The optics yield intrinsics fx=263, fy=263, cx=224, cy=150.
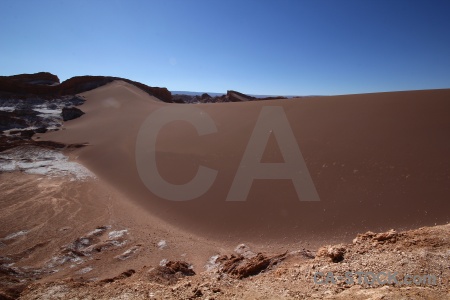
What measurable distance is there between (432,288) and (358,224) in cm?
323

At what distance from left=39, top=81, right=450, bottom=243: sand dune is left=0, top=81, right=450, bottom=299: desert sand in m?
0.04

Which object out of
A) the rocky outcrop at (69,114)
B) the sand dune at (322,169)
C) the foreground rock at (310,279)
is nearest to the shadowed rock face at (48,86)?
the rocky outcrop at (69,114)

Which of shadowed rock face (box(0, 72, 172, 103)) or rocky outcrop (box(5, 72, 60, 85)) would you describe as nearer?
shadowed rock face (box(0, 72, 172, 103))

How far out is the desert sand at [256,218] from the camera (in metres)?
3.65

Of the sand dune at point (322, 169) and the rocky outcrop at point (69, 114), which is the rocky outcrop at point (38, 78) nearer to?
the rocky outcrop at point (69, 114)

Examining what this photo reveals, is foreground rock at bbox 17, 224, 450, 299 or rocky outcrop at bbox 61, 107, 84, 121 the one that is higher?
rocky outcrop at bbox 61, 107, 84, 121

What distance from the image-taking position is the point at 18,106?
2162 cm

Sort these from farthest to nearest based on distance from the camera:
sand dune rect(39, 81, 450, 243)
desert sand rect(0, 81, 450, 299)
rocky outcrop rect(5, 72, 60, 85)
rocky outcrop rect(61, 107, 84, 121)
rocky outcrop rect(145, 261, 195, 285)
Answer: rocky outcrop rect(5, 72, 60, 85), rocky outcrop rect(61, 107, 84, 121), sand dune rect(39, 81, 450, 243), rocky outcrop rect(145, 261, 195, 285), desert sand rect(0, 81, 450, 299)

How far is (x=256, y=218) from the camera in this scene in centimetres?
676

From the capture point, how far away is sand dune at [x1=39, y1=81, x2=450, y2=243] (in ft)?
19.7

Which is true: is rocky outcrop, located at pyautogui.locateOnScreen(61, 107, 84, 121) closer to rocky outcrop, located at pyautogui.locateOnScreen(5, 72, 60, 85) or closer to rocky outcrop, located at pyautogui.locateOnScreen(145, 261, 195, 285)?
rocky outcrop, located at pyautogui.locateOnScreen(5, 72, 60, 85)

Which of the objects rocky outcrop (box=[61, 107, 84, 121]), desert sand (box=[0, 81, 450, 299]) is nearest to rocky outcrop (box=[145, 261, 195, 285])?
desert sand (box=[0, 81, 450, 299])

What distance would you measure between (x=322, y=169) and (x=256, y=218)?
2555 mm

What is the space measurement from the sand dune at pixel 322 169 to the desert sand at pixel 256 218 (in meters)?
0.04
